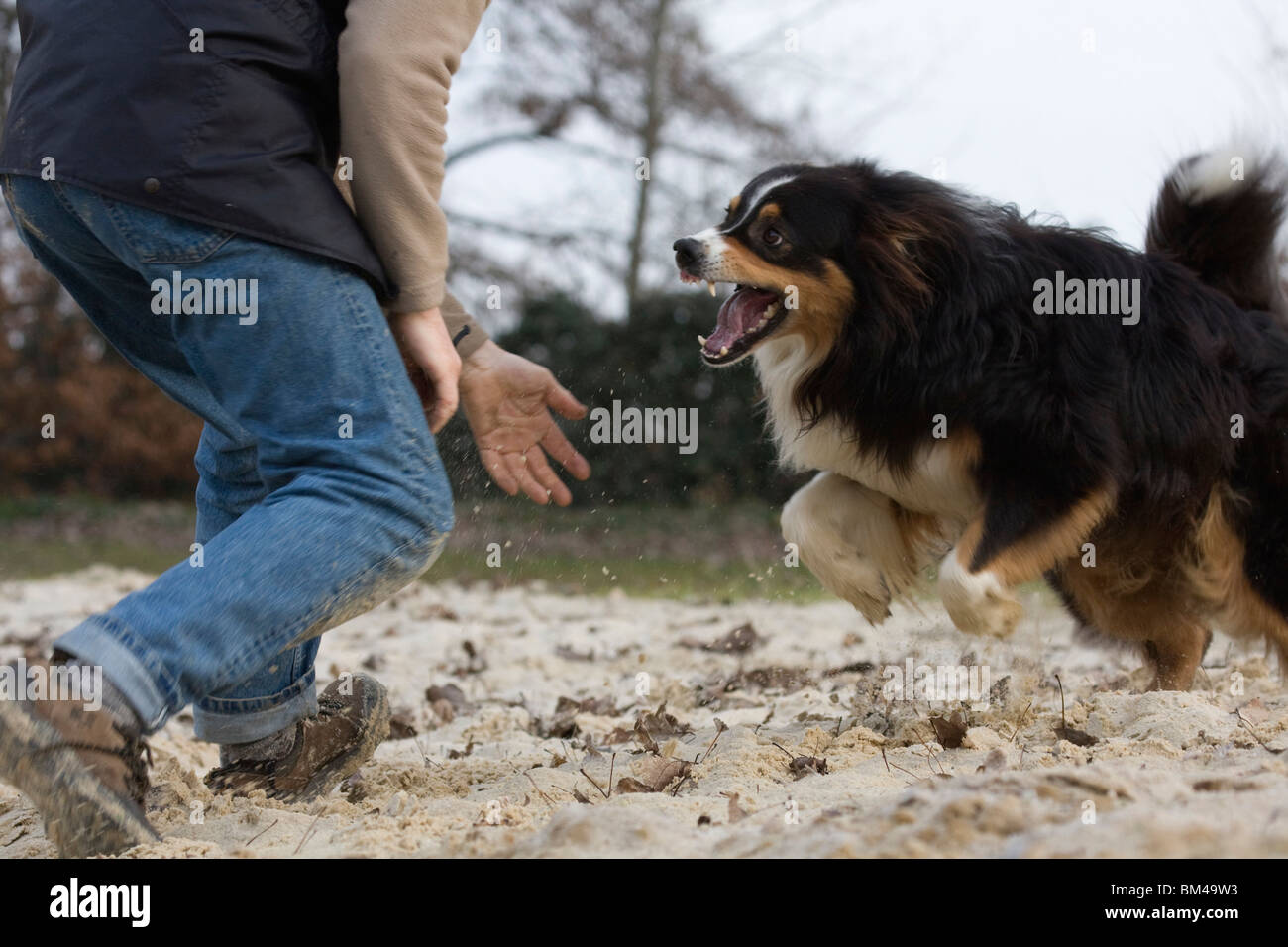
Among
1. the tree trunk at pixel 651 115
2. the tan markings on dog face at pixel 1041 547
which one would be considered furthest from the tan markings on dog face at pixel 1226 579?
the tree trunk at pixel 651 115

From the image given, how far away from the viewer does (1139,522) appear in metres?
3.60

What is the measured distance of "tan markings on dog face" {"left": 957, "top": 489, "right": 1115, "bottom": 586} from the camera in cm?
333

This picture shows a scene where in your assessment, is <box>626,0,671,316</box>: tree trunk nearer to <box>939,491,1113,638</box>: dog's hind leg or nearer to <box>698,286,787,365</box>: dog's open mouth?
<box>698,286,787,365</box>: dog's open mouth

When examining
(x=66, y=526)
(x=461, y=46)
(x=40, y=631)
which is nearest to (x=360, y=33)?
(x=461, y=46)

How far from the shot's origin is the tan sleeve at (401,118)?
2.13 m

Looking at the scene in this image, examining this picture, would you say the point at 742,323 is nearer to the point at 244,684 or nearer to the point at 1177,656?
the point at 244,684

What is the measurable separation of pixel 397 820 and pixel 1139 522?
243 centimetres

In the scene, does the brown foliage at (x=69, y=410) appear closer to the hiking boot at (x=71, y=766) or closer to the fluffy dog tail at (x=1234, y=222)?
the fluffy dog tail at (x=1234, y=222)

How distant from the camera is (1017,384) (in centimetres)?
337

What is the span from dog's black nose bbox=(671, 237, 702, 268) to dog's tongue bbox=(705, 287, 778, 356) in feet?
0.61

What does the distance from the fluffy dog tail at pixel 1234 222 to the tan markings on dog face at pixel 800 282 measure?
1210 millimetres

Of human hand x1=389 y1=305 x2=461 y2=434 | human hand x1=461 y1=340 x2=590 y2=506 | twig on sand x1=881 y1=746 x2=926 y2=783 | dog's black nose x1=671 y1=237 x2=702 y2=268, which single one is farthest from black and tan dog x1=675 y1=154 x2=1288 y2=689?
human hand x1=389 y1=305 x2=461 y2=434

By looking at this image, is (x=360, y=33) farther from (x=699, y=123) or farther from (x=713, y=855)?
(x=699, y=123)

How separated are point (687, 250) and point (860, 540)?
1131mm
